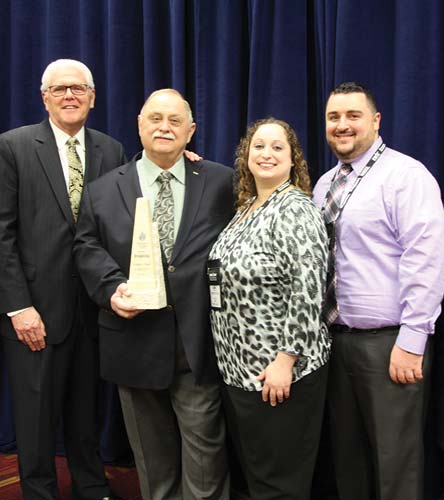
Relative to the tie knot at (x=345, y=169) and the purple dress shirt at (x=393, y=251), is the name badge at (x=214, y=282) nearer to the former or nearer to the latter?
the purple dress shirt at (x=393, y=251)

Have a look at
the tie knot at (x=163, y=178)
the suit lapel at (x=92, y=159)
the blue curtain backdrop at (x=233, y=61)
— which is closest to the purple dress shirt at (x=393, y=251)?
the blue curtain backdrop at (x=233, y=61)

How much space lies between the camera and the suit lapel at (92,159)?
221 centimetres

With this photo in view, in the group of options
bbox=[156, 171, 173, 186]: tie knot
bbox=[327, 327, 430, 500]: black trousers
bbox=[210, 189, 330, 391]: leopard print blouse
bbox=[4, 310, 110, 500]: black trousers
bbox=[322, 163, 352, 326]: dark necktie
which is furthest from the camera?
bbox=[4, 310, 110, 500]: black trousers

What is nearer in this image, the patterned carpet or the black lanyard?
the black lanyard

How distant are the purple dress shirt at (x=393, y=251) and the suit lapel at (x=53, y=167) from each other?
1001mm

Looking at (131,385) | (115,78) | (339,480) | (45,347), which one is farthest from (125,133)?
(339,480)

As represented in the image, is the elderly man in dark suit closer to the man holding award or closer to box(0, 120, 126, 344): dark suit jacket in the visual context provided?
box(0, 120, 126, 344): dark suit jacket

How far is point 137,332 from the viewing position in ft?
6.35

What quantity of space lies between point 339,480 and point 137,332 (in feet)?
2.93

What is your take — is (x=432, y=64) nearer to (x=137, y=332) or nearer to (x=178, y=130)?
(x=178, y=130)

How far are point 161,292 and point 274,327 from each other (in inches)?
15.3

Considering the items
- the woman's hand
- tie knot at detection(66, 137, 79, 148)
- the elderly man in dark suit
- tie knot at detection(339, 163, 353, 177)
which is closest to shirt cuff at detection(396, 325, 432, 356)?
the woman's hand

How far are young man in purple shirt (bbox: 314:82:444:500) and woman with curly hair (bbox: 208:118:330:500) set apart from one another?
0.47ft

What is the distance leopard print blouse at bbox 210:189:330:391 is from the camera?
65.9 inches
